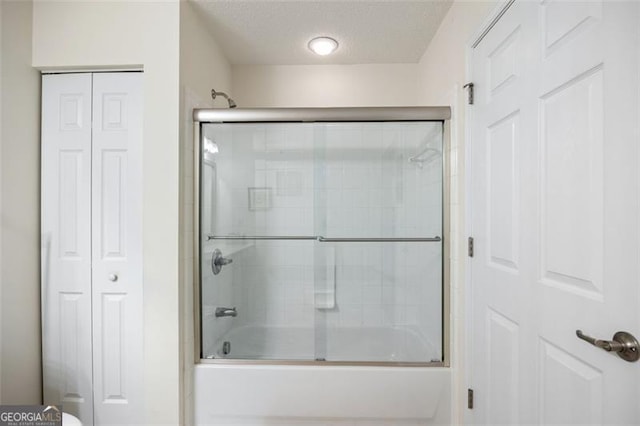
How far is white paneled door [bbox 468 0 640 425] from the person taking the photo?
756 millimetres

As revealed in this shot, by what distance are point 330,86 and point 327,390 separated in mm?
2227

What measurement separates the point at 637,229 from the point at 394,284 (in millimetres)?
1244

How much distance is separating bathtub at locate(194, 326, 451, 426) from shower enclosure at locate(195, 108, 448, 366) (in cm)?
3

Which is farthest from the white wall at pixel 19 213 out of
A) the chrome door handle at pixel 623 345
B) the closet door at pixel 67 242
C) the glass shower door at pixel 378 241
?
the chrome door handle at pixel 623 345

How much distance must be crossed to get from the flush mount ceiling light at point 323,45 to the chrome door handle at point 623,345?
7.14 ft

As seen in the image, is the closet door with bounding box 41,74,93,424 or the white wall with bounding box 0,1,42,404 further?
the closet door with bounding box 41,74,93,424

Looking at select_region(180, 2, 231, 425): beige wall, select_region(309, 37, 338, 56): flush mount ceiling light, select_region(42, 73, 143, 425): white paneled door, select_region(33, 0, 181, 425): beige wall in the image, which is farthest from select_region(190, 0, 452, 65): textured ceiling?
select_region(42, 73, 143, 425): white paneled door

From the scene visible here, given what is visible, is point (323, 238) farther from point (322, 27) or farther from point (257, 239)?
point (322, 27)

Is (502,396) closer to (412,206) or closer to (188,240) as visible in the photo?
(412,206)

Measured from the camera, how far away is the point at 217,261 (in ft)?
6.31

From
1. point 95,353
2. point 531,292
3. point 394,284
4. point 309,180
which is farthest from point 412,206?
point 95,353

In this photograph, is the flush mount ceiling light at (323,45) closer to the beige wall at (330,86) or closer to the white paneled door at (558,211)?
the beige wall at (330,86)

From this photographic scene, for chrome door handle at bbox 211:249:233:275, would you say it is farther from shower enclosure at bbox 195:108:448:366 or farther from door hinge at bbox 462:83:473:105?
door hinge at bbox 462:83:473:105

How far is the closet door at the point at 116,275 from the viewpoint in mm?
1719
